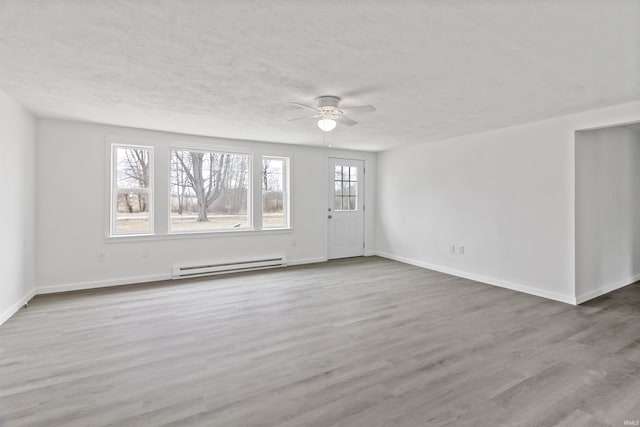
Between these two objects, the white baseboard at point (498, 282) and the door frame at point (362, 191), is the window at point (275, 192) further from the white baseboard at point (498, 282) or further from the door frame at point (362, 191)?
the white baseboard at point (498, 282)

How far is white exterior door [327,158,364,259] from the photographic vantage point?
22.2 feet

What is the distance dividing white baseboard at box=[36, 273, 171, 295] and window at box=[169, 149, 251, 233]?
0.82 m

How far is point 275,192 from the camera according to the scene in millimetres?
6168

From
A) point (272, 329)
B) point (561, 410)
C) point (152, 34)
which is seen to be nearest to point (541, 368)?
point (561, 410)

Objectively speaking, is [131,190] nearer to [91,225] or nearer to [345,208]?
[91,225]

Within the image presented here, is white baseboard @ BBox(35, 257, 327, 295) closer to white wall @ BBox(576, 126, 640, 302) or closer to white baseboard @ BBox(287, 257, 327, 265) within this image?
white baseboard @ BBox(287, 257, 327, 265)

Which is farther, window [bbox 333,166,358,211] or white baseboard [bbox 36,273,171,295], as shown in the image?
window [bbox 333,166,358,211]

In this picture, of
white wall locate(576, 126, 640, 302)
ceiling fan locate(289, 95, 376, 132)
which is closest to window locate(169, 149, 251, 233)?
Answer: ceiling fan locate(289, 95, 376, 132)

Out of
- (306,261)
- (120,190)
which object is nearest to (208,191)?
(120,190)

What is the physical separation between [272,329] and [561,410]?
2.31 meters

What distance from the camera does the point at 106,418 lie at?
187cm

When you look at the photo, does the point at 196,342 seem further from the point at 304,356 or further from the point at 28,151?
the point at 28,151

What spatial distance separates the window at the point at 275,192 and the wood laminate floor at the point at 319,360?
211cm

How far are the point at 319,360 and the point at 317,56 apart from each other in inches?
93.9
